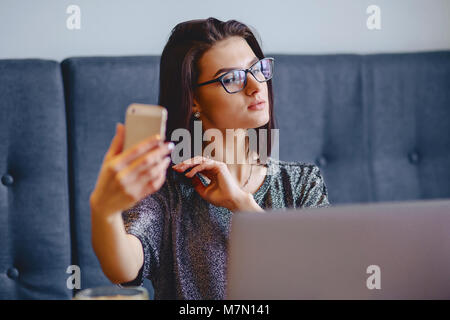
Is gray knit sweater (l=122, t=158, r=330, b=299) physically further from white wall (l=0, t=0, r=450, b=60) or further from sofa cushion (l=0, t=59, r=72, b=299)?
white wall (l=0, t=0, r=450, b=60)

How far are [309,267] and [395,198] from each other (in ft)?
3.46

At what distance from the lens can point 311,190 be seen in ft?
4.02

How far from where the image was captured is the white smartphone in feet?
1.94

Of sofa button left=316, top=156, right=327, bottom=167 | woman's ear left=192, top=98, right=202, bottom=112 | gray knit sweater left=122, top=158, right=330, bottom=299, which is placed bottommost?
gray knit sweater left=122, top=158, right=330, bottom=299

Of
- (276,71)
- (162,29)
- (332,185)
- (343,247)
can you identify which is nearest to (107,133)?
(162,29)

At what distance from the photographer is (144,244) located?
1.00m

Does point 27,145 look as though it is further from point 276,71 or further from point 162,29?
point 276,71

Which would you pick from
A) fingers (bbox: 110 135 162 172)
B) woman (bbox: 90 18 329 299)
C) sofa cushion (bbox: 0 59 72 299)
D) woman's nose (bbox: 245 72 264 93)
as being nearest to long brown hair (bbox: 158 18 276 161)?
woman (bbox: 90 18 329 299)

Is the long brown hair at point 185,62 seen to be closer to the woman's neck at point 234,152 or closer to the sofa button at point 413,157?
the woman's neck at point 234,152

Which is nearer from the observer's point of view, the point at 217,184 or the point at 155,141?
the point at 155,141

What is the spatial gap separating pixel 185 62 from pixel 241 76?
5.1 inches

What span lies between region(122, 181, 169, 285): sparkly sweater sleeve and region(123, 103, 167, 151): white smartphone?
16.2 inches

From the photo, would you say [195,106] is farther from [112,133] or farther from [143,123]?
→ [143,123]

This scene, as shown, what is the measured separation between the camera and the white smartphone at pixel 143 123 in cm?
59
